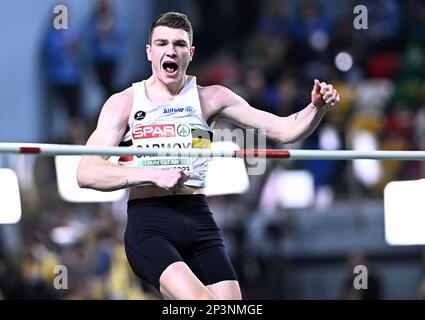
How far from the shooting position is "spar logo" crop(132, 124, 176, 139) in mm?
8047

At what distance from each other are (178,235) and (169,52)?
3.84 ft

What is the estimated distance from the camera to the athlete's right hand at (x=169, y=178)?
755cm

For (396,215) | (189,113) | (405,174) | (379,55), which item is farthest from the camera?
(379,55)

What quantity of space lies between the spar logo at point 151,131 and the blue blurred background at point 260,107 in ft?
18.4

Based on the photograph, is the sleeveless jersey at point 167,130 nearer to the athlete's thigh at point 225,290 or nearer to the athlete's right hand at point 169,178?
the athlete's right hand at point 169,178

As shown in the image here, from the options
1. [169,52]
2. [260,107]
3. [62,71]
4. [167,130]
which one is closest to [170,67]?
[169,52]

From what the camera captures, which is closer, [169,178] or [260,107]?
[169,178]

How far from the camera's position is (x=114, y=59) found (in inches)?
640

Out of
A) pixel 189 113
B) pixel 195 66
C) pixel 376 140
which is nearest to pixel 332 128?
pixel 376 140

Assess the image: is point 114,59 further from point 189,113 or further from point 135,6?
point 189,113

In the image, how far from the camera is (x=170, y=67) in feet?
26.7

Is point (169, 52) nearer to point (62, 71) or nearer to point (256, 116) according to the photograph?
point (256, 116)

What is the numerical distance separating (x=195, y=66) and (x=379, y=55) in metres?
2.44

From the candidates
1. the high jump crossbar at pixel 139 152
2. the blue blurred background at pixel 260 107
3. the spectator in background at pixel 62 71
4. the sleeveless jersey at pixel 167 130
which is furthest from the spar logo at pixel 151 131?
A: the spectator in background at pixel 62 71
